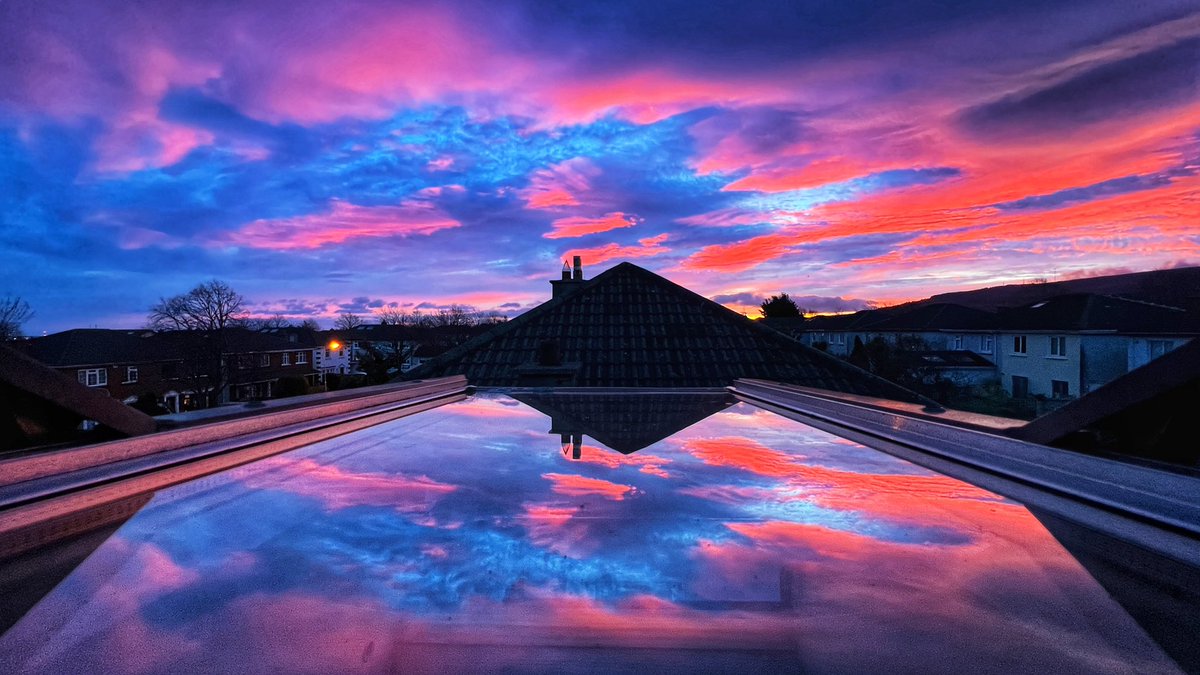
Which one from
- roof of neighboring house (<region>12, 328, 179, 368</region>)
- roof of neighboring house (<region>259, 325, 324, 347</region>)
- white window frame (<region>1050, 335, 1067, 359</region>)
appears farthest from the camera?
roof of neighboring house (<region>259, 325, 324, 347</region>)

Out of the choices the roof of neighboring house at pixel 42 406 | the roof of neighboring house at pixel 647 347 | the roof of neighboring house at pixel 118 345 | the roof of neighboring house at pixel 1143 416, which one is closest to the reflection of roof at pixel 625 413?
the roof of neighboring house at pixel 1143 416

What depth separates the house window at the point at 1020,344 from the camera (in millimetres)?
20031

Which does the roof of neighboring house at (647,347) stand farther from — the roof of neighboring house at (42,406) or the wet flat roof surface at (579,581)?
the wet flat roof surface at (579,581)

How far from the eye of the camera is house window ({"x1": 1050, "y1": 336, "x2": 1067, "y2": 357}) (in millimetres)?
17670

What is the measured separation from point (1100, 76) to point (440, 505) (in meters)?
12.2

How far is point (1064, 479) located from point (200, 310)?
3028 cm

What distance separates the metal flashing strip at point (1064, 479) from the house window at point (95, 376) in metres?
31.7

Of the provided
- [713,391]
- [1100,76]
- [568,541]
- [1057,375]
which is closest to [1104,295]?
[1057,375]

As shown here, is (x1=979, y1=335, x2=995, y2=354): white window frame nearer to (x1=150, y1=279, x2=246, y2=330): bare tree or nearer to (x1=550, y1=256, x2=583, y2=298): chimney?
(x1=550, y1=256, x2=583, y2=298): chimney

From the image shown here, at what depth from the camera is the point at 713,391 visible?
3977 mm

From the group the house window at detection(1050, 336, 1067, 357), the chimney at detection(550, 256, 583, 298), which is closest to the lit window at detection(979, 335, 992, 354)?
the house window at detection(1050, 336, 1067, 357)

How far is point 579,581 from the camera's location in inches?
38.2

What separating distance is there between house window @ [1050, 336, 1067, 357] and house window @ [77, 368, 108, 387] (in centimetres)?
3959

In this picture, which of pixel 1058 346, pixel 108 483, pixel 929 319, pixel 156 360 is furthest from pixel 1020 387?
pixel 156 360
